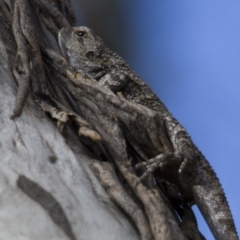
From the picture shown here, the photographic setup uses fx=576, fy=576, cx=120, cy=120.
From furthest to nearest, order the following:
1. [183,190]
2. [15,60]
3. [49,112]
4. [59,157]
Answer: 1. [183,190]
2. [15,60]
3. [49,112]
4. [59,157]

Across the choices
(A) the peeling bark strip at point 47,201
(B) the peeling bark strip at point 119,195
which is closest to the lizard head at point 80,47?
(B) the peeling bark strip at point 119,195

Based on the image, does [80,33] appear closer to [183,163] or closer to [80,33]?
[80,33]

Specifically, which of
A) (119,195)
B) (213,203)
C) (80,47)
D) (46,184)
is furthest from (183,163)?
(80,47)

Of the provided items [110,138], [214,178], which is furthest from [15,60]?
[214,178]

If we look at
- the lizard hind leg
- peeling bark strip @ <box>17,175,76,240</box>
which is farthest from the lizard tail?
peeling bark strip @ <box>17,175,76,240</box>

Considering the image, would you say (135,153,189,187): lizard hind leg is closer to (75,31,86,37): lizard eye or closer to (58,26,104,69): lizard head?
(58,26,104,69): lizard head

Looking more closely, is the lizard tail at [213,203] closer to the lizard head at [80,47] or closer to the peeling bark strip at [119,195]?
the peeling bark strip at [119,195]

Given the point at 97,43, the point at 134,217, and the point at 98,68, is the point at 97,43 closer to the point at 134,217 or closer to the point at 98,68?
the point at 98,68
